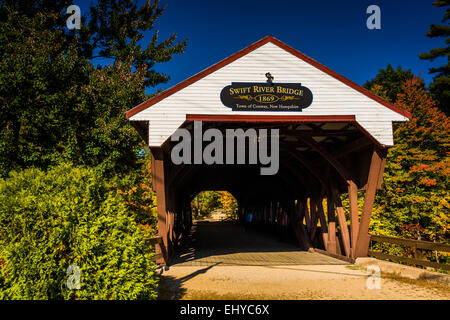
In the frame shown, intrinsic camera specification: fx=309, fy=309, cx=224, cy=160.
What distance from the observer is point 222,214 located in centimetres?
5147

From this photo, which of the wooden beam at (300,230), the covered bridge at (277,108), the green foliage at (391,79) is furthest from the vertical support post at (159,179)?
the green foliage at (391,79)

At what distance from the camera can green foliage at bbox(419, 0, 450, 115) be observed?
89.4ft

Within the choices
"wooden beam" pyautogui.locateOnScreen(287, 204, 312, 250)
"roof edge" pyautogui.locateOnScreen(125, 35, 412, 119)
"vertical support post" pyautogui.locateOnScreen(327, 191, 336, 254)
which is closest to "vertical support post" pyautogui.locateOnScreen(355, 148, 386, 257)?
"roof edge" pyautogui.locateOnScreen(125, 35, 412, 119)

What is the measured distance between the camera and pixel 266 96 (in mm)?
9445

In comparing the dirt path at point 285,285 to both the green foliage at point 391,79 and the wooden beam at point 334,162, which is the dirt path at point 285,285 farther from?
the green foliage at point 391,79

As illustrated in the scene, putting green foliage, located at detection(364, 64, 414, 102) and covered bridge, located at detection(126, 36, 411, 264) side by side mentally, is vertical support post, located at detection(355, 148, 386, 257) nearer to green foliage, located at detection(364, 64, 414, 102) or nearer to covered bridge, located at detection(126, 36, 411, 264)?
covered bridge, located at detection(126, 36, 411, 264)

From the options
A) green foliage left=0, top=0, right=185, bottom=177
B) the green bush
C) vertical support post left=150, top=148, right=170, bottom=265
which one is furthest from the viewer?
green foliage left=0, top=0, right=185, bottom=177

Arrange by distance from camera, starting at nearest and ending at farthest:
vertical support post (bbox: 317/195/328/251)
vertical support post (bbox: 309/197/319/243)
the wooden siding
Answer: the wooden siding, vertical support post (bbox: 317/195/328/251), vertical support post (bbox: 309/197/319/243)

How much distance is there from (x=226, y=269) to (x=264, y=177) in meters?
8.91

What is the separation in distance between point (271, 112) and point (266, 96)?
1.69 feet

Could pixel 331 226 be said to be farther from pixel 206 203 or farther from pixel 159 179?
pixel 206 203

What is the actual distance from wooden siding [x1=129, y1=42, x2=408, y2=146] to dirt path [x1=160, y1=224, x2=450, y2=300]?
3.95 meters
